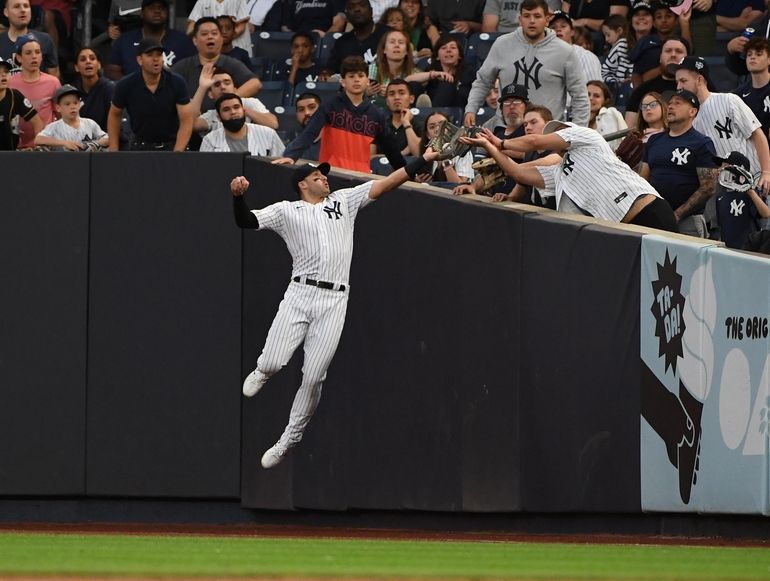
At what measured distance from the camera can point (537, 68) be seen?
12.2m

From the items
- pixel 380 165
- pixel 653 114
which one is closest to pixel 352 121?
pixel 380 165

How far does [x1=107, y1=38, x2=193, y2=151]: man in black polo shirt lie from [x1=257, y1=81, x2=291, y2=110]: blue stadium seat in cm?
359

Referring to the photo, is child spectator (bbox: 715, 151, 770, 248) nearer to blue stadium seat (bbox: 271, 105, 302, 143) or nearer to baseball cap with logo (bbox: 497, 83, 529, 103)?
baseball cap with logo (bbox: 497, 83, 529, 103)

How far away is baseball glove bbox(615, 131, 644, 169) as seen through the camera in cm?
1147

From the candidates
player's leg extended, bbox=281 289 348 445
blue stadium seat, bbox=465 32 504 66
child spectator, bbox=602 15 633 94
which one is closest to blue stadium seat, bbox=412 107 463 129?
blue stadium seat, bbox=465 32 504 66

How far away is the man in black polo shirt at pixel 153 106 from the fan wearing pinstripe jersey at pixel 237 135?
→ 0.24m

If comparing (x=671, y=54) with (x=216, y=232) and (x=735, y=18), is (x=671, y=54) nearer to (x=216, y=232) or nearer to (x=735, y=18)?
(x=735, y=18)

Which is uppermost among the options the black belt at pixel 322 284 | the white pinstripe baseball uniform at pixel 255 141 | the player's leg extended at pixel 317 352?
the white pinstripe baseball uniform at pixel 255 141

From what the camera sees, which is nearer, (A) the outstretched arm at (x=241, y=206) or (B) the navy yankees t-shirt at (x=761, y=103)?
(A) the outstretched arm at (x=241, y=206)

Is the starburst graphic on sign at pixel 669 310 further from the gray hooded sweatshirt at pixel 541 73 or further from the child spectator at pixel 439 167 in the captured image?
the child spectator at pixel 439 167

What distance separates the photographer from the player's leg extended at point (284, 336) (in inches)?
420

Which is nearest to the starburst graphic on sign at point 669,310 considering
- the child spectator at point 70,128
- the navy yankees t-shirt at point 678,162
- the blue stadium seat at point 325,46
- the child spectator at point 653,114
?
the navy yankees t-shirt at point 678,162

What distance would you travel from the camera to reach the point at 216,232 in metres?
11.9

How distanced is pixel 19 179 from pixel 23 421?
1.94 meters
